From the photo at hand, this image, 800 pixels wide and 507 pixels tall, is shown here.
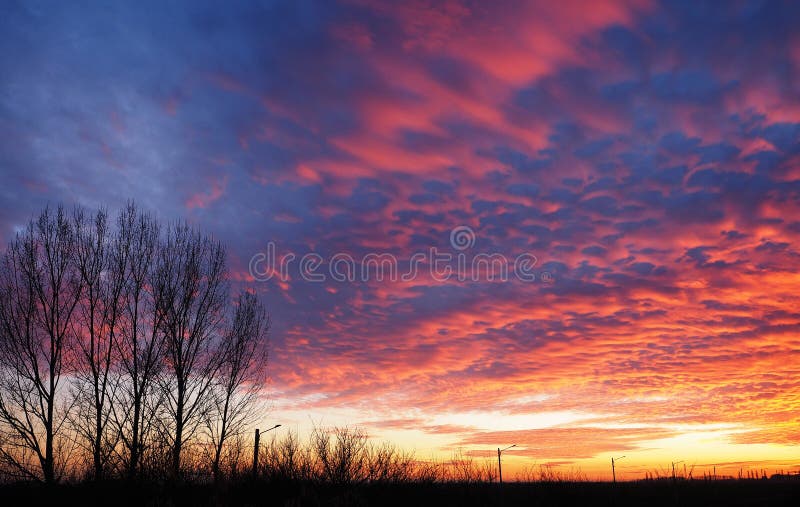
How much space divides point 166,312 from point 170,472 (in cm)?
899

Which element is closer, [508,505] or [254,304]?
[254,304]

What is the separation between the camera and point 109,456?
23.5 meters

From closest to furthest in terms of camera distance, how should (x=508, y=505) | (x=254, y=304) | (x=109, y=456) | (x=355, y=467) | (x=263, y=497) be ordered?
(x=263, y=497) → (x=109, y=456) → (x=355, y=467) → (x=254, y=304) → (x=508, y=505)

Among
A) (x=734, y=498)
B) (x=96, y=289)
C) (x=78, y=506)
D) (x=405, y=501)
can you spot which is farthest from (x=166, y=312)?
(x=734, y=498)

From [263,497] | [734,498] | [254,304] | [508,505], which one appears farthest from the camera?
[734,498]

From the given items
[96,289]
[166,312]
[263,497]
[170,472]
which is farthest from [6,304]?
[263,497]

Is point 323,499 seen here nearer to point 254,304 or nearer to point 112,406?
point 112,406

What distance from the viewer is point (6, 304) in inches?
982

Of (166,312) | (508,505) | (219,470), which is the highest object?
(166,312)

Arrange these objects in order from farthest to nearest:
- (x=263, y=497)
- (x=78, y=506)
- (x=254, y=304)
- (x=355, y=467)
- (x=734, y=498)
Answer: (x=734, y=498)
(x=254, y=304)
(x=355, y=467)
(x=263, y=497)
(x=78, y=506)

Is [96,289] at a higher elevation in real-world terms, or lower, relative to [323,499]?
higher

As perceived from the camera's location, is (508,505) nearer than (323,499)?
No

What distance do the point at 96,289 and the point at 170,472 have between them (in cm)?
1014

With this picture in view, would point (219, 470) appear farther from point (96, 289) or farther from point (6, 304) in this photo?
point (6, 304)
